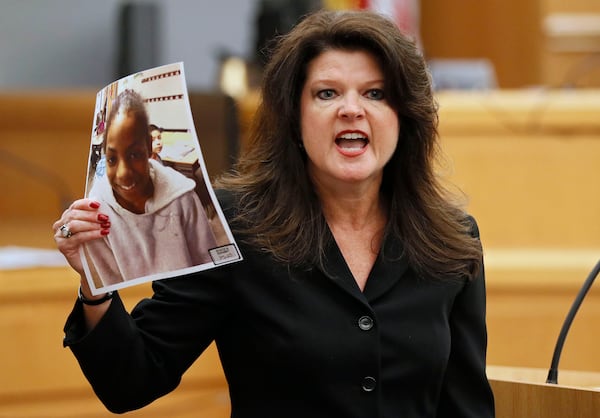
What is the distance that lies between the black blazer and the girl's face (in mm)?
153

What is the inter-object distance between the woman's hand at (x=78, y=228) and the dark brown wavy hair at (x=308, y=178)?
25 centimetres

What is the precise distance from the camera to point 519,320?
12.1ft

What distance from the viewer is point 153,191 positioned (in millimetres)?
1656

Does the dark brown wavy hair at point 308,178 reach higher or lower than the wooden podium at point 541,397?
higher

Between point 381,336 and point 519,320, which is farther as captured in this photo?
point 519,320

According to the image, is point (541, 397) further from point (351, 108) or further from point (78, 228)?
point (78, 228)

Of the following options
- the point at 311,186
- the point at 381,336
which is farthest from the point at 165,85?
the point at 381,336

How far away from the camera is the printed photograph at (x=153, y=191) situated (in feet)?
5.36

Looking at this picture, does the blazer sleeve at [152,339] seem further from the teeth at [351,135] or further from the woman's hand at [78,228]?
Answer: the teeth at [351,135]

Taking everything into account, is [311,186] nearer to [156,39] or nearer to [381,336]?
[381,336]

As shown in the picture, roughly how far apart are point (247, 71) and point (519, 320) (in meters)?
1.47

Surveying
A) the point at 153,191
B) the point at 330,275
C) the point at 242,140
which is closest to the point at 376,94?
the point at 330,275

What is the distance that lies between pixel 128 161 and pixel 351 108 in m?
0.35

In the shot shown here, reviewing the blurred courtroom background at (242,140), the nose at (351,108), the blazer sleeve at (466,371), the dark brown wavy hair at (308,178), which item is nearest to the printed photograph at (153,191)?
the dark brown wavy hair at (308,178)
